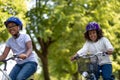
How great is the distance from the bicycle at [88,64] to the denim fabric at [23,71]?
102 centimetres

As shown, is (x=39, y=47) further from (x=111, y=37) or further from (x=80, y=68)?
(x=80, y=68)

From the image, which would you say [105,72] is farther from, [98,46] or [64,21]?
[64,21]

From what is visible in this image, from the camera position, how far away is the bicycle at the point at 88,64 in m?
6.97

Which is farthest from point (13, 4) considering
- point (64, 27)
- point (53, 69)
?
point (53, 69)

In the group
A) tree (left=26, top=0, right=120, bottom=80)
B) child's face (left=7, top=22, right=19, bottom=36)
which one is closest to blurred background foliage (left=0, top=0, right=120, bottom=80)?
tree (left=26, top=0, right=120, bottom=80)

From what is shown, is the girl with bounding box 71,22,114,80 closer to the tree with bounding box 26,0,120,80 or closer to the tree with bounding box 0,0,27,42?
the tree with bounding box 0,0,27,42

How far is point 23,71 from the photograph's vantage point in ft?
20.2

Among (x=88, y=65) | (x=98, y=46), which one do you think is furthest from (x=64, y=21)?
(x=88, y=65)

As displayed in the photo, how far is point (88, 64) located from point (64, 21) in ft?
55.0

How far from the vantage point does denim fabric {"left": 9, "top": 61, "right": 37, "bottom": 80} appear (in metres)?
6.12

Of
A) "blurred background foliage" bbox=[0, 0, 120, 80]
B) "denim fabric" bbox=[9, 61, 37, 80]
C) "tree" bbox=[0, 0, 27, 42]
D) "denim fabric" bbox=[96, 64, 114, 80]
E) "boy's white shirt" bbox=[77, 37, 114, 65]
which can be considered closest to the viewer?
"denim fabric" bbox=[9, 61, 37, 80]

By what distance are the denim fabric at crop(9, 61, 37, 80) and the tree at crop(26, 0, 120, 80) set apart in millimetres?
16947

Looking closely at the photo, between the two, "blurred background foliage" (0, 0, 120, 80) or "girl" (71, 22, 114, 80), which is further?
"blurred background foliage" (0, 0, 120, 80)

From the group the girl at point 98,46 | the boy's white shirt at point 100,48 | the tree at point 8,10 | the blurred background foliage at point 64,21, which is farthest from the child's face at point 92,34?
the blurred background foliage at point 64,21
